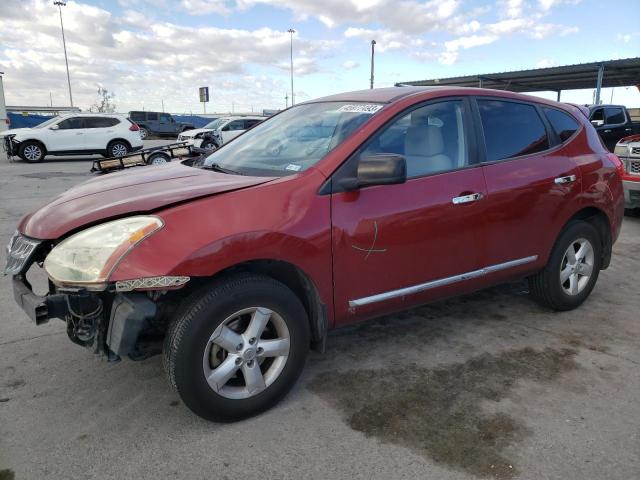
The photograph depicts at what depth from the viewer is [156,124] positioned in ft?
118

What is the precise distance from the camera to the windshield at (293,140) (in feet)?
9.84

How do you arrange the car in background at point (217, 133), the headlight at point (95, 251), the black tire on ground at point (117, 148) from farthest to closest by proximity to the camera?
1. the car in background at point (217, 133)
2. the black tire on ground at point (117, 148)
3. the headlight at point (95, 251)

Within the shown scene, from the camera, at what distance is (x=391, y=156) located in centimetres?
271

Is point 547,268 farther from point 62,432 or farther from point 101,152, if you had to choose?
point 101,152

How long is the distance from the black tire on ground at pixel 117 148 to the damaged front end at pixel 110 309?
17.5 m

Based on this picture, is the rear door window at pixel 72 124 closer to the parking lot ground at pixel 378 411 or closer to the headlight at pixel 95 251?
the parking lot ground at pixel 378 411

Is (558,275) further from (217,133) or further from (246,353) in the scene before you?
(217,133)

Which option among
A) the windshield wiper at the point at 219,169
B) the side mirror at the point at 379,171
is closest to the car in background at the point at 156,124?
the windshield wiper at the point at 219,169

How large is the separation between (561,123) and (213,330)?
3.26 meters

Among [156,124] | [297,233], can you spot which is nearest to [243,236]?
[297,233]

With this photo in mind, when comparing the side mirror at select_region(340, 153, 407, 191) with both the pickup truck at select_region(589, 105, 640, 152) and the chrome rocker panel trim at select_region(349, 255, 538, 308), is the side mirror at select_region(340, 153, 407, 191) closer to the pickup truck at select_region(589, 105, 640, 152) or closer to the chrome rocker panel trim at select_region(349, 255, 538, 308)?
the chrome rocker panel trim at select_region(349, 255, 538, 308)

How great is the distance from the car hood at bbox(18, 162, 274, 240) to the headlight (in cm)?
8

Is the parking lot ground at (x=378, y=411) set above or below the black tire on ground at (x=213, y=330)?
below

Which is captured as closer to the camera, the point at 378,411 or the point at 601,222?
the point at 378,411
